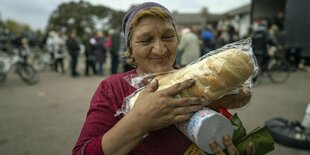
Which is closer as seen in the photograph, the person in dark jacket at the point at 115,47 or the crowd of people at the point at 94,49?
the person in dark jacket at the point at 115,47

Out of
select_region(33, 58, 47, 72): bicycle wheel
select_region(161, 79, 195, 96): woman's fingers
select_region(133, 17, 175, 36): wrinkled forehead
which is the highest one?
select_region(133, 17, 175, 36): wrinkled forehead

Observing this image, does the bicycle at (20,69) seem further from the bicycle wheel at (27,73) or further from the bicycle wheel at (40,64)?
the bicycle wheel at (40,64)

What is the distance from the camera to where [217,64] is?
1.23 m

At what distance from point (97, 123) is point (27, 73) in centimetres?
1078

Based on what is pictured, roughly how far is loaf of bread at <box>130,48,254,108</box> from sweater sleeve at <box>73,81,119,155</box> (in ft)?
1.02

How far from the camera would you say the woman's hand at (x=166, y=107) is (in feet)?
3.83

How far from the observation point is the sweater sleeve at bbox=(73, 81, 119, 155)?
133 cm

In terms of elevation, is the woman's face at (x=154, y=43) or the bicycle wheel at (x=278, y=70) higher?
the woman's face at (x=154, y=43)

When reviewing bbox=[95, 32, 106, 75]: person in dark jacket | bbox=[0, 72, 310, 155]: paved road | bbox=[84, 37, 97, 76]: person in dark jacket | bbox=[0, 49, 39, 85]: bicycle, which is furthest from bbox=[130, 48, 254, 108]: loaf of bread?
bbox=[84, 37, 97, 76]: person in dark jacket

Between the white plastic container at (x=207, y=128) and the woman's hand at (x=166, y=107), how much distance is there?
34 millimetres

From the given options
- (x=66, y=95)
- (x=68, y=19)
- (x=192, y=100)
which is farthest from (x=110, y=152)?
(x=68, y=19)

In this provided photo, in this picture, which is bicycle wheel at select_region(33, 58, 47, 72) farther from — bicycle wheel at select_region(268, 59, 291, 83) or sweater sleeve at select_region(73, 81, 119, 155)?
sweater sleeve at select_region(73, 81, 119, 155)

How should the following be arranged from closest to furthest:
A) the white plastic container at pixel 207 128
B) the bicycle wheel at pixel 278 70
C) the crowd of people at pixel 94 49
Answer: the white plastic container at pixel 207 128, the bicycle wheel at pixel 278 70, the crowd of people at pixel 94 49

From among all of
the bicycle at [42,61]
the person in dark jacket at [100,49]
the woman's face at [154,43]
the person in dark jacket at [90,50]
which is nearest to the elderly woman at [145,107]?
the woman's face at [154,43]
